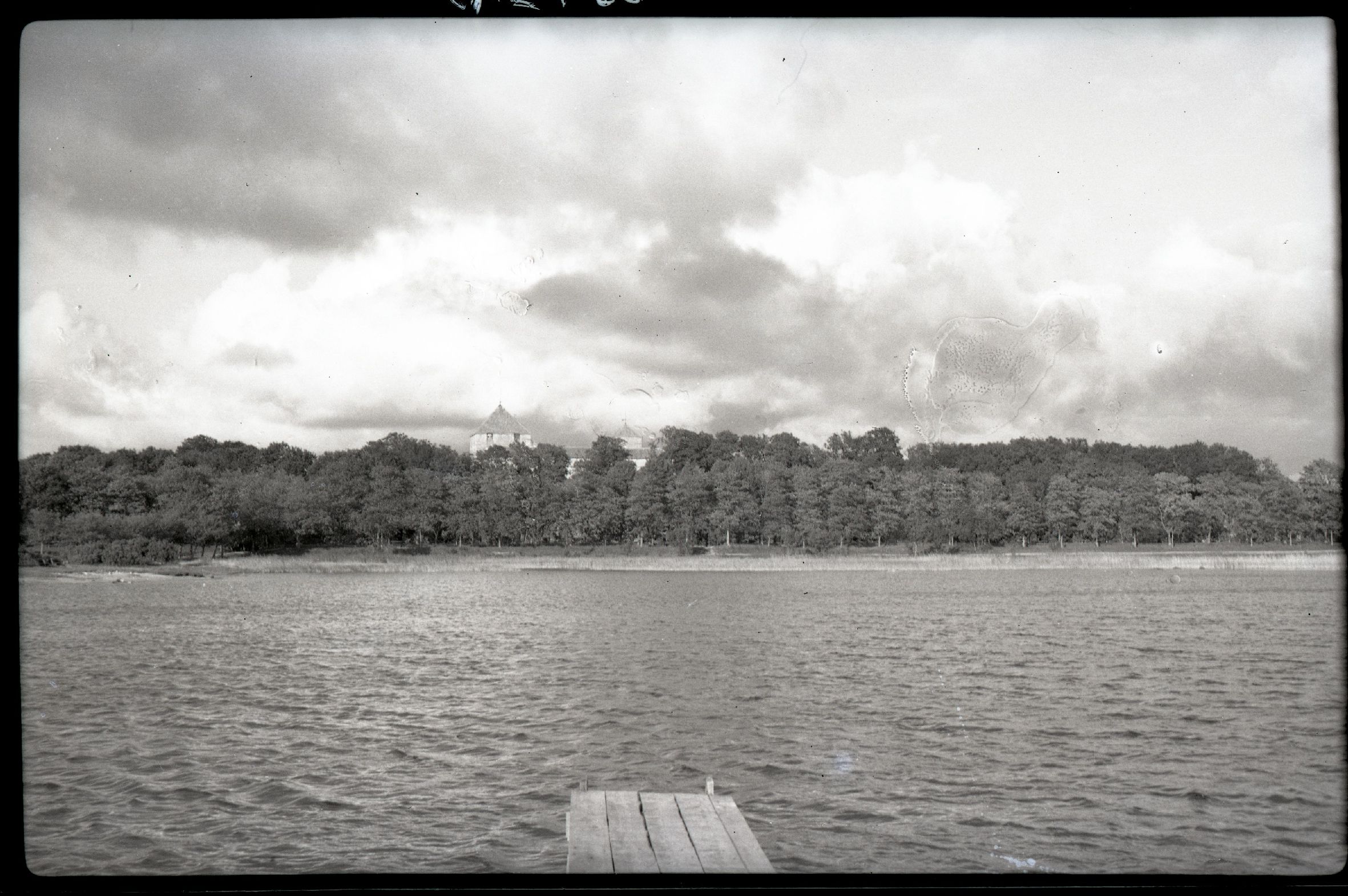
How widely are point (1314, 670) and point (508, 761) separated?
712 inches

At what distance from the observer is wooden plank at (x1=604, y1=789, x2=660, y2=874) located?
5086 mm

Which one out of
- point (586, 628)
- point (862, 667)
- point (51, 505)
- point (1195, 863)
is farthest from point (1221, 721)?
point (51, 505)

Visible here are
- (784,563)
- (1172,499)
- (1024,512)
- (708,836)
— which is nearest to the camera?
(708,836)

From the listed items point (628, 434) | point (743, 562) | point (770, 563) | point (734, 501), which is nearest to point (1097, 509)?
point (770, 563)

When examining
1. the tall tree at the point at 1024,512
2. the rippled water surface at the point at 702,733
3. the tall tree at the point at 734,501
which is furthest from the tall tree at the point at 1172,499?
the tall tree at the point at 734,501

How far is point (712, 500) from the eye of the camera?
46.7 m

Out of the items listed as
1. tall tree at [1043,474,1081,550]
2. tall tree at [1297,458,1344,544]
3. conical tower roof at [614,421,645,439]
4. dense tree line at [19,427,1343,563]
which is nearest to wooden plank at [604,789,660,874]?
dense tree line at [19,427,1343,563]

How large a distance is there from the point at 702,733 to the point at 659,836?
879 cm

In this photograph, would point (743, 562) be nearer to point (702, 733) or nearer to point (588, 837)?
point (702, 733)

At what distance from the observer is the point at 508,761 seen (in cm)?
1249

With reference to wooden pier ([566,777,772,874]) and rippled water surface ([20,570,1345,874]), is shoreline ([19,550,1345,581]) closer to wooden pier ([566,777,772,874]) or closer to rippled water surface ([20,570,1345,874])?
rippled water surface ([20,570,1345,874])

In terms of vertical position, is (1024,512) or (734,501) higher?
(734,501)

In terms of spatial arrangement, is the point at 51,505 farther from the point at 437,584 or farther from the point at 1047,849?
the point at 1047,849

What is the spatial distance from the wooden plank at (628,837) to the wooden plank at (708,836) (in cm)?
26
